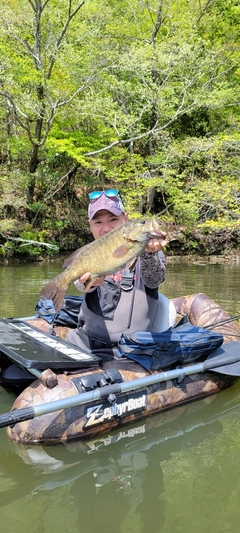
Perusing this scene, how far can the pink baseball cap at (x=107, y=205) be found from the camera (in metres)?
3.68

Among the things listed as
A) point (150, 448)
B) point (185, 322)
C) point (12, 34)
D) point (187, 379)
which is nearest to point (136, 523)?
point (150, 448)

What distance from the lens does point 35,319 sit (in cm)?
533

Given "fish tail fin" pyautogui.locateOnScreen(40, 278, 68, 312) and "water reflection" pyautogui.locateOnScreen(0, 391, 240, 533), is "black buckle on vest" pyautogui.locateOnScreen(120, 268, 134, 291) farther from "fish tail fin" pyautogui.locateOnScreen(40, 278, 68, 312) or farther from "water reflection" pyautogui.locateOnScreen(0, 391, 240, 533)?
"water reflection" pyautogui.locateOnScreen(0, 391, 240, 533)

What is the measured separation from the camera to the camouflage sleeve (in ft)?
11.0

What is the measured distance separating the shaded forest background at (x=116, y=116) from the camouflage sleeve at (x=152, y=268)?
888 cm

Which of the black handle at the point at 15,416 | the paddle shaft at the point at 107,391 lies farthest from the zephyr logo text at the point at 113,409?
the black handle at the point at 15,416

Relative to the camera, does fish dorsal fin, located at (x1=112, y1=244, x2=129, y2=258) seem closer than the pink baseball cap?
Yes

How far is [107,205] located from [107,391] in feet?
5.03

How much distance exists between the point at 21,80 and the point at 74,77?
6.34 feet

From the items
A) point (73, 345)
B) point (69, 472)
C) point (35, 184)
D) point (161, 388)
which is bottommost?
point (69, 472)

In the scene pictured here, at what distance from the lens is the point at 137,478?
9.81ft

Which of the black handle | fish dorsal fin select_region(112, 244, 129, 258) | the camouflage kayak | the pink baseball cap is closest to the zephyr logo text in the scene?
the camouflage kayak

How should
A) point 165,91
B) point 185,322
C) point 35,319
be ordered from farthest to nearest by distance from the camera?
1. point 165,91
2. point 35,319
3. point 185,322

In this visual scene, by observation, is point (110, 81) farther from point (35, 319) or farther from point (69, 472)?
point (69, 472)
